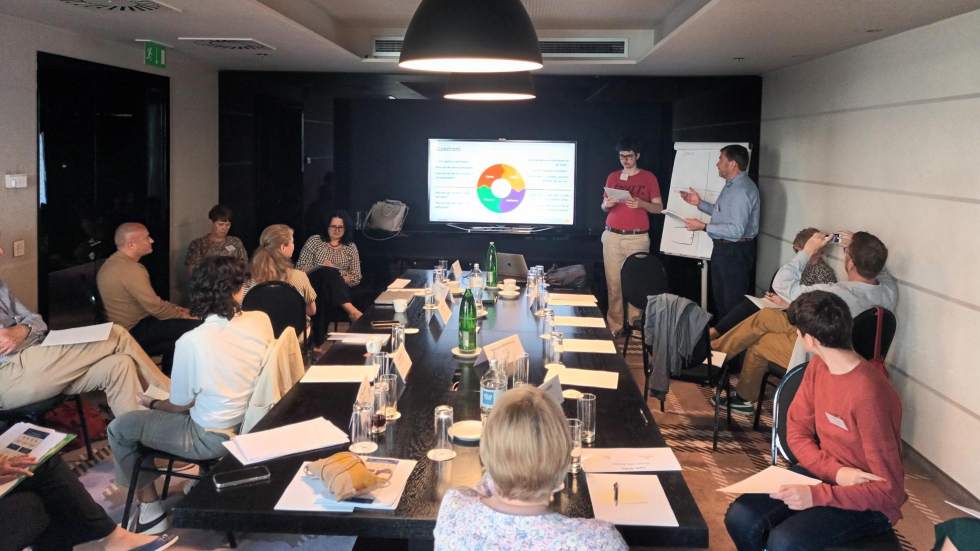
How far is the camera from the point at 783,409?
3.09 meters


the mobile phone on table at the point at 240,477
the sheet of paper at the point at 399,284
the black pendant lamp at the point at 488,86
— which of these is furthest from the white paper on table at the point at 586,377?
the sheet of paper at the point at 399,284

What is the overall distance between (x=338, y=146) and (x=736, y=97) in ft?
12.6

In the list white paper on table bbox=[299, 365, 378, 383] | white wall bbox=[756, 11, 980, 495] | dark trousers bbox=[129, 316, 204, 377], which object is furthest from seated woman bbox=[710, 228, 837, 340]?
dark trousers bbox=[129, 316, 204, 377]

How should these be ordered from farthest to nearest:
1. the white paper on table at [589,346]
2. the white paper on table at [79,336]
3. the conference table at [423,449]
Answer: the white paper on table at [79,336] < the white paper on table at [589,346] < the conference table at [423,449]

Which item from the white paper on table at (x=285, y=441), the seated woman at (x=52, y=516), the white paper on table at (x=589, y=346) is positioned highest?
the white paper on table at (x=589, y=346)

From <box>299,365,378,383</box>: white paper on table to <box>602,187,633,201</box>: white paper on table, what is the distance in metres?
4.28

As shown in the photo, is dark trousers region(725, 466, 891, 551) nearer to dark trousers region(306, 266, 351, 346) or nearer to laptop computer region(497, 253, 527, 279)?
laptop computer region(497, 253, 527, 279)

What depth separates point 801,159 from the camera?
6301mm

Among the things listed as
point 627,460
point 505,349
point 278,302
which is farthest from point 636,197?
point 627,460

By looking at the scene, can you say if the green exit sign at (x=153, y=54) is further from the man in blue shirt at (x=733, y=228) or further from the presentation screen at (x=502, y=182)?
the man in blue shirt at (x=733, y=228)

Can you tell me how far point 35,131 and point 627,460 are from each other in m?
4.46

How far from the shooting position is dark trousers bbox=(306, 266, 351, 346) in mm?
5762

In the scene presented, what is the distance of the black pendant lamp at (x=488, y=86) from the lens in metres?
4.30

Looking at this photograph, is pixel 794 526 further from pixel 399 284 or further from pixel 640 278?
pixel 640 278
